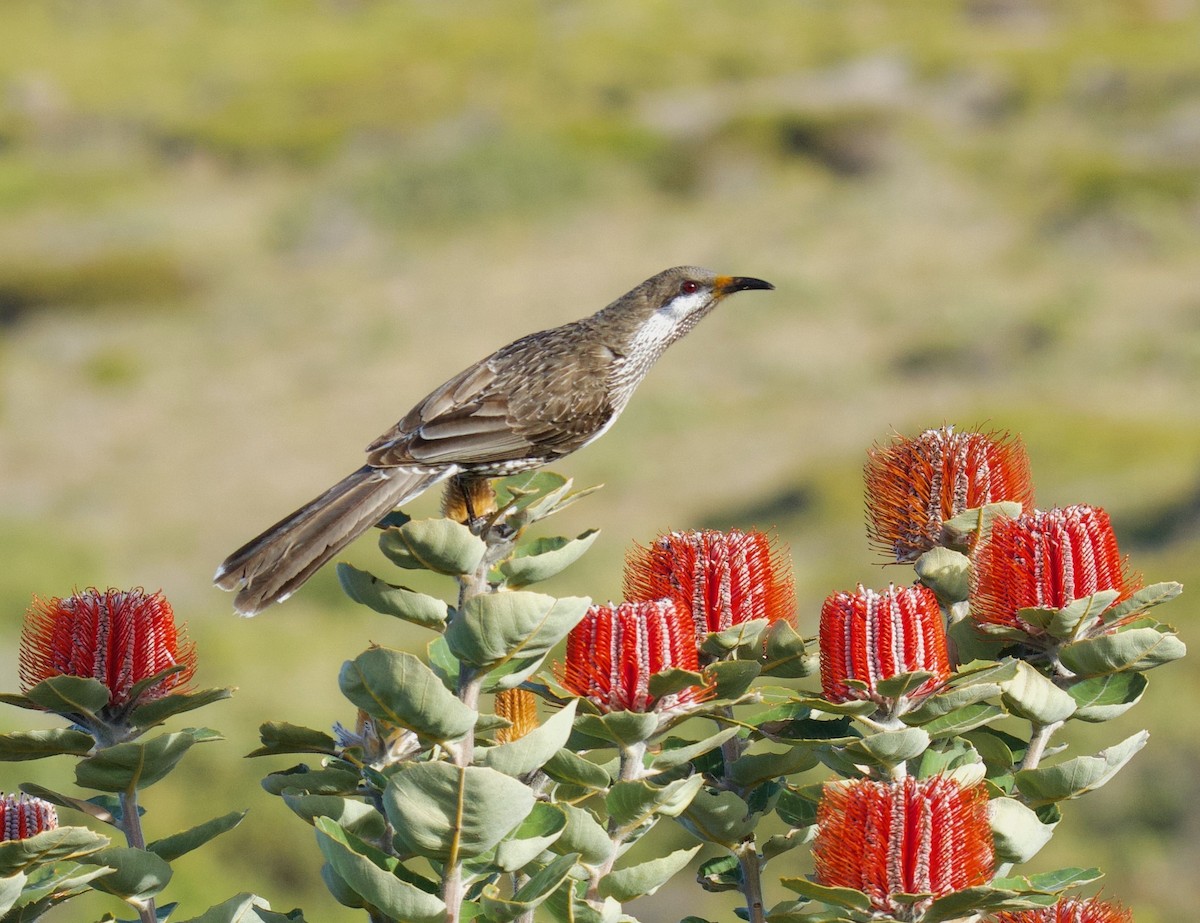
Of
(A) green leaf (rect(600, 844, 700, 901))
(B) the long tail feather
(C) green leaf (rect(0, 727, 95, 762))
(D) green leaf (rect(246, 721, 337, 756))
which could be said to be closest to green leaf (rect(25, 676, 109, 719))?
(C) green leaf (rect(0, 727, 95, 762))

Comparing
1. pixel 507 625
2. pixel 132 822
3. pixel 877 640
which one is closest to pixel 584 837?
pixel 507 625

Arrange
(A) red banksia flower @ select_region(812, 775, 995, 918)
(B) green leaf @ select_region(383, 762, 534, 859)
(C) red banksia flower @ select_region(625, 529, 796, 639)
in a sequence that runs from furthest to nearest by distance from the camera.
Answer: (C) red banksia flower @ select_region(625, 529, 796, 639) → (A) red banksia flower @ select_region(812, 775, 995, 918) → (B) green leaf @ select_region(383, 762, 534, 859)

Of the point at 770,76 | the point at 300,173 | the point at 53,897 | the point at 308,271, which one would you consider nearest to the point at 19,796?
the point at 53,897

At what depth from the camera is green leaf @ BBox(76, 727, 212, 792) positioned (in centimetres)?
226

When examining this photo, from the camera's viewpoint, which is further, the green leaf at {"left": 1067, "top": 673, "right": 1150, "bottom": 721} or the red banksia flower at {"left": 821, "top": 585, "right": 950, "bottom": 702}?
the green leaf at {"left": 1067, "top": 673, "right": 1150, "bottom": 721}

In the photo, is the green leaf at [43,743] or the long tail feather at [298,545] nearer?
the green leaf at [43,743]

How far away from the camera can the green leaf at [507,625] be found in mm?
1963

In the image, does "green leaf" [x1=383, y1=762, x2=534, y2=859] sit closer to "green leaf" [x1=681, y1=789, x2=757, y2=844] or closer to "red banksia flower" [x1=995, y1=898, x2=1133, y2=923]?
"green leaf" [x1=681, y1=789, x2=757, y2=844]

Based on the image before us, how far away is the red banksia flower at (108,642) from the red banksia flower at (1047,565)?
1309mm

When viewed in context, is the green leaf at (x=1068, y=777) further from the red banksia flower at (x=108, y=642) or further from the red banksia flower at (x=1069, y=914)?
the red banksia flower at (x=108, y=642)

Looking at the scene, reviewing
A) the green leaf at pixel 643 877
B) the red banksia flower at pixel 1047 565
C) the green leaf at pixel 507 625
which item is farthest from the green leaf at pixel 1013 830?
the green leaf at pixel 507 625

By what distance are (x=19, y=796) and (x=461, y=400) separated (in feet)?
8.98

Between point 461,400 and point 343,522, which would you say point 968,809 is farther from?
point 461,400

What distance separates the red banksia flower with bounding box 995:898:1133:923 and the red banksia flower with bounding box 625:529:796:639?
609 mm
